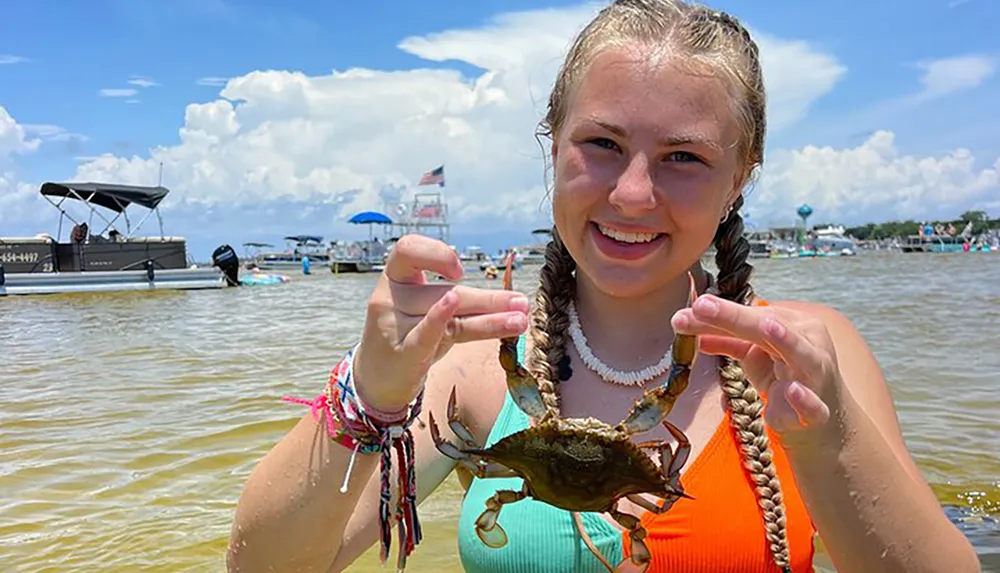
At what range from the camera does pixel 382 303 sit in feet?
5.72

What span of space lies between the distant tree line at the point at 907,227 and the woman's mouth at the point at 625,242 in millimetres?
110332

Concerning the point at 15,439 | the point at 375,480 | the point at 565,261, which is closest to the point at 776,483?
the point at 565,261

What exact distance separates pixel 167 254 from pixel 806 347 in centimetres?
2942

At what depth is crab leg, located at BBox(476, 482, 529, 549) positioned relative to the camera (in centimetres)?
191

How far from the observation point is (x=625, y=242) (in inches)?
82.5

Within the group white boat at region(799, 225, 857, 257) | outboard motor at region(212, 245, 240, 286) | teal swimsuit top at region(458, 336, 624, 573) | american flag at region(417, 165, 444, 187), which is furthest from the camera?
white boat at region(799, 225, 857, 257)

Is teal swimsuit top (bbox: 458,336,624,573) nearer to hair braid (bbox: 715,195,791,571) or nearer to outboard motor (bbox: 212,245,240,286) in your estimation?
hair braid (bbox: 715,195,791,571)

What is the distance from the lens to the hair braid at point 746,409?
6.74ft

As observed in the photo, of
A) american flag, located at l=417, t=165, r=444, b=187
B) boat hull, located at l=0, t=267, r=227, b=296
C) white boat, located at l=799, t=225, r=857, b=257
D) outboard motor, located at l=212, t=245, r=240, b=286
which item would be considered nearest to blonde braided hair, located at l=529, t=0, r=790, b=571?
boat hull, located at l=0, t=267, r=227, b=296

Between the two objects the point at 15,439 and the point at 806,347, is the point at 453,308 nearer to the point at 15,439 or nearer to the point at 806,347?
the point at 806,347

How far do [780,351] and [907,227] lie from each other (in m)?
142

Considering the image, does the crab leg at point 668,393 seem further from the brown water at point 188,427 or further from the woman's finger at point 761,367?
the brown water at point 188,427

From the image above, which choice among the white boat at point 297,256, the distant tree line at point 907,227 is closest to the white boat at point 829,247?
the distant tree line at point 907,227

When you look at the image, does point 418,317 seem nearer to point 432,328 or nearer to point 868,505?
point 432,328
